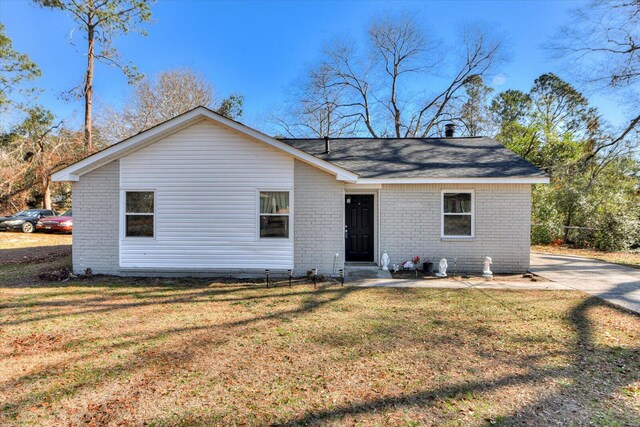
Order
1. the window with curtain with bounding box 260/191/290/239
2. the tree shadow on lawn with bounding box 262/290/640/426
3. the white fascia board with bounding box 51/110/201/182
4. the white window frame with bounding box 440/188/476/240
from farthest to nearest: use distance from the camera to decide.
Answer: the white window frame with bounding box 440/188/476/240 → the window with curtain with bounding box 260/191/290/239 → the white fascia board with bounding box 51/110/201/182 → the tree shadow on lawn with bounding box 262/290/640/426

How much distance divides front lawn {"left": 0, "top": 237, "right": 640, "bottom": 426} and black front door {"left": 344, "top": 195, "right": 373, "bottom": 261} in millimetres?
3513

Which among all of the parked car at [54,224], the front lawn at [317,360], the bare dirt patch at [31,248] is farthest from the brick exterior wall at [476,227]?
the parked car at [54,224]

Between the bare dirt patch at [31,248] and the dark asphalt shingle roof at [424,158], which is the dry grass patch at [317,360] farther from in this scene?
the bare dirt patch at [31,248]

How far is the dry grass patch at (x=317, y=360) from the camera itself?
293 centimetres

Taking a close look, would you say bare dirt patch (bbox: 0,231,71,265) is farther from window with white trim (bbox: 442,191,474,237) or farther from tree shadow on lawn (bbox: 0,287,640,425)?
window with white trim (bbox: 442,191,474,237)

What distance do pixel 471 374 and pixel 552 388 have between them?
778 millimetres

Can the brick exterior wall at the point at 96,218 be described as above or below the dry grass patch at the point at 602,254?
above

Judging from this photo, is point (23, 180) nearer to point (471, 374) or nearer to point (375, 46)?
point (375, 46)

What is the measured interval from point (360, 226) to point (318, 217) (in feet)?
6.72

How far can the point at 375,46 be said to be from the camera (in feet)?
91.4

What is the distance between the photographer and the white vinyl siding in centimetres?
846

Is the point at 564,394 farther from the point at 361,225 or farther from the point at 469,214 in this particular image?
the point at 361,225

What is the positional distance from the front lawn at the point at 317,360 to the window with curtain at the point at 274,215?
2199mm

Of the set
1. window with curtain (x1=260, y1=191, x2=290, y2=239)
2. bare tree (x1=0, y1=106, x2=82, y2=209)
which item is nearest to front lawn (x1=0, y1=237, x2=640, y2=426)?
window with curtain (x1=260, y1=191, x2=290, y2=239)
